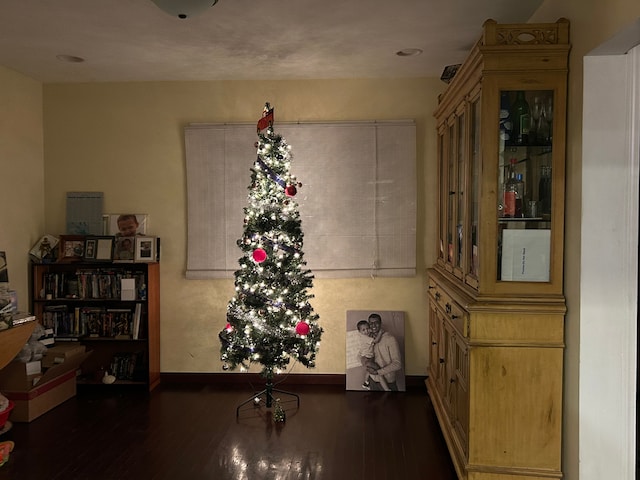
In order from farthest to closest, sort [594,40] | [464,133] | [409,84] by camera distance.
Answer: [409,84] < [464,133] < [594,40]

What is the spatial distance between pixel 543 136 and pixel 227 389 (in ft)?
11.0

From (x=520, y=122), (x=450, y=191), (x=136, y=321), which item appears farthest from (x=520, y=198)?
(x=136, y=321)

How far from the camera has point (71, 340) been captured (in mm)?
4867

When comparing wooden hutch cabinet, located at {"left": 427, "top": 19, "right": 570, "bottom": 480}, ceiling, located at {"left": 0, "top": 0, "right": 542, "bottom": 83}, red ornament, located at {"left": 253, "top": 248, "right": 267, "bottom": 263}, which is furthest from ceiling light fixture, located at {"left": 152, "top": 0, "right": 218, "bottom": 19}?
red ornament, located at {"left": 253, "top": 248, "right": 267, "bottom": 263}

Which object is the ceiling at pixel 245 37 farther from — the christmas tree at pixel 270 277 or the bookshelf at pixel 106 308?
the bookshelf at pixel 106 308

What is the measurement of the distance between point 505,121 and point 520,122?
8 cm

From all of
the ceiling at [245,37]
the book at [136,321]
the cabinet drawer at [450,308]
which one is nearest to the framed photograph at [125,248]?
the book at [136,321]

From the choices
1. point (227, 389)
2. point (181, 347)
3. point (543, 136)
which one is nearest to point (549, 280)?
point (543, 136)

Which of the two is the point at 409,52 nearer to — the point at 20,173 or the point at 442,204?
the point at 442,204

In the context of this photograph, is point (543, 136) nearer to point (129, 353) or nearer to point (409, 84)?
point (409, 84)

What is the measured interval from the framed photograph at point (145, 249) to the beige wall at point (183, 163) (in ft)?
0.45

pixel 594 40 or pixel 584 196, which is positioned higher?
pixel 594 40

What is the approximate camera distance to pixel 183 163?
16.4ft

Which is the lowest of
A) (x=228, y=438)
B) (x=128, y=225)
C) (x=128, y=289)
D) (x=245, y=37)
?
(x=228, y=438)
